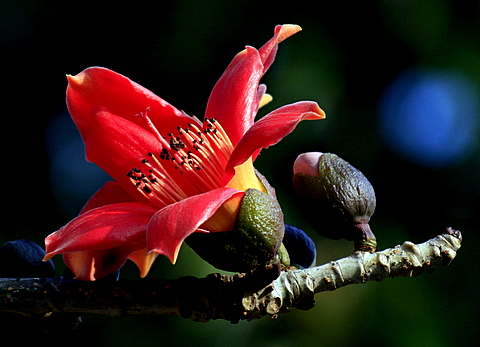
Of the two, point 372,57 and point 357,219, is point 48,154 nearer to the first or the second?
point 372,57

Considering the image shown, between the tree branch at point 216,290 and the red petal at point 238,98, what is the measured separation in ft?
1.02

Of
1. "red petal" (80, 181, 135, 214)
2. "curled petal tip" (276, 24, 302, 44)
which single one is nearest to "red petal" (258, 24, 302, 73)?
"curled petal tip" (276, 24, 302, 44)

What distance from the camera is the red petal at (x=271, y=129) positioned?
941mm

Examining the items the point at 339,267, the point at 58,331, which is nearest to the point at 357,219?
the point at 339,267

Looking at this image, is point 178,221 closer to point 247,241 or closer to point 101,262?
point 247,241

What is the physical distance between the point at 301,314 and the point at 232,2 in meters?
2.65

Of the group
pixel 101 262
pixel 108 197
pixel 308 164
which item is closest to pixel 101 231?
pixel 101 262

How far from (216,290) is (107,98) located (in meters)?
0.48

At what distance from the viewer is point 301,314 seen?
3461mm

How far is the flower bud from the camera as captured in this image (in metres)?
1.21

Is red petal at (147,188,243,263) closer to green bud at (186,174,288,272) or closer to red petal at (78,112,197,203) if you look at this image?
green bud at (186,174,288,272)

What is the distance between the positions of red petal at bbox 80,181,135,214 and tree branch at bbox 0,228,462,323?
16cm

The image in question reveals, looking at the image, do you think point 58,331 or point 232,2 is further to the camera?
point 232,2

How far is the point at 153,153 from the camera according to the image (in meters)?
1.18
